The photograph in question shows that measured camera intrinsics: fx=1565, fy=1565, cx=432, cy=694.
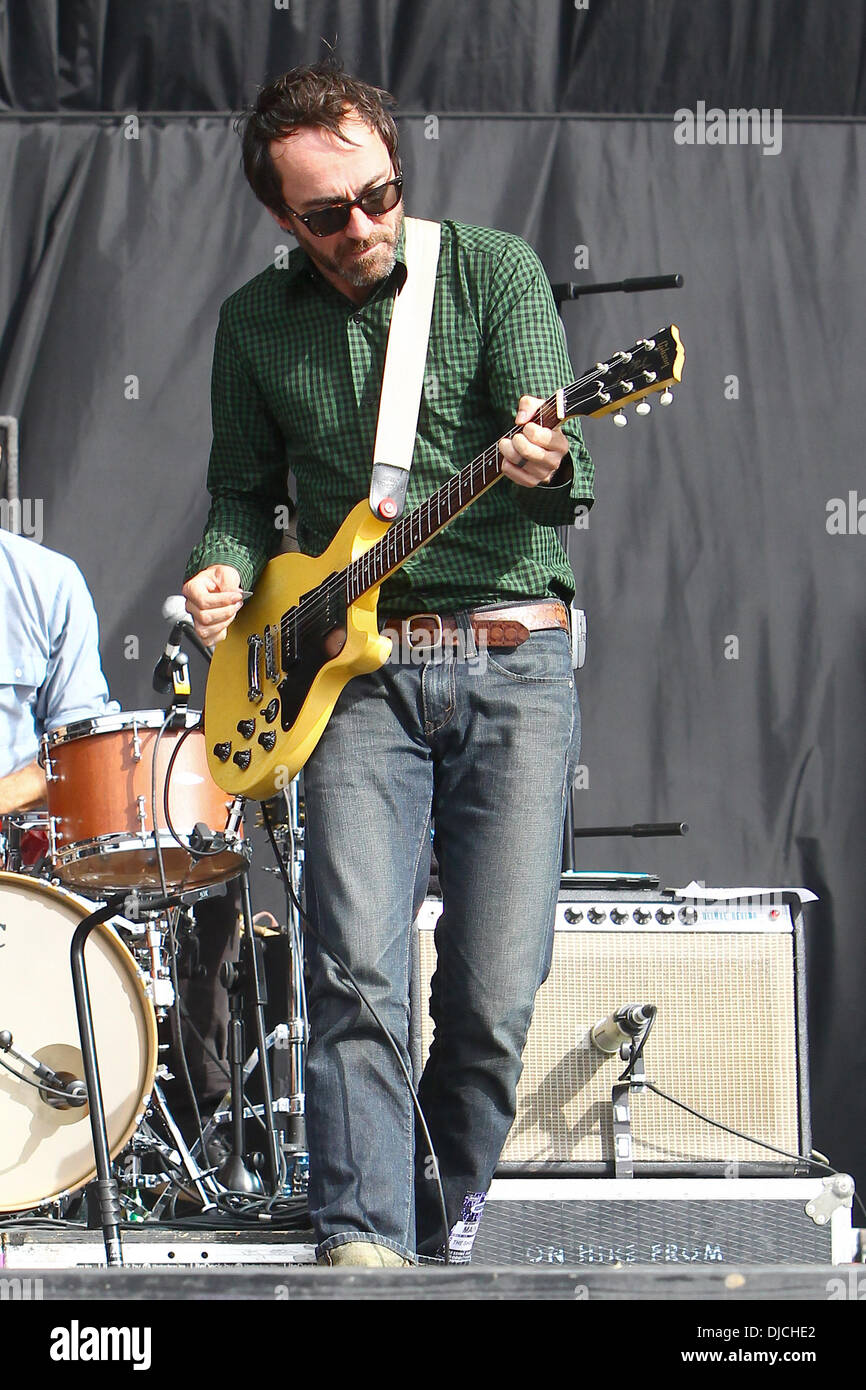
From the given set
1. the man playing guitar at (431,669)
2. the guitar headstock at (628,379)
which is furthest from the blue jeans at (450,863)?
the guitar headstock at (628,379)

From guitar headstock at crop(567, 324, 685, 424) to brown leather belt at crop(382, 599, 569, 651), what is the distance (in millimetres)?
355

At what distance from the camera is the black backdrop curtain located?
476cm

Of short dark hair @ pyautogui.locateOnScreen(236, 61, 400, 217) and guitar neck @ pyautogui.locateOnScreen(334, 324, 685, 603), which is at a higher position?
short dark hair @ pyautogui.locateOnScreen(236, 61, 400, 217)

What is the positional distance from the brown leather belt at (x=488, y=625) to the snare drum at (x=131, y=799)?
1.12 meters

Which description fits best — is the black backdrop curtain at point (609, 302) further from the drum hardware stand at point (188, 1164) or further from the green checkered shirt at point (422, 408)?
the green checkered shirt at point (422, 408)

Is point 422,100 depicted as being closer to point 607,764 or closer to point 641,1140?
point 607,764

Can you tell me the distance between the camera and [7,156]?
492 centimetres

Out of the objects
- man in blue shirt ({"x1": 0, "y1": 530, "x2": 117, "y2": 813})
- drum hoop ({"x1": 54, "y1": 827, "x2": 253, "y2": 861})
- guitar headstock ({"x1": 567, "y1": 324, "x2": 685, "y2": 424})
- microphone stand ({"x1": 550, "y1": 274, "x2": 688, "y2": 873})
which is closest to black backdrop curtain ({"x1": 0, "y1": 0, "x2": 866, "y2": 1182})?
man in blue shirt ({"x1": 0, "y1": 530, "x2": 117, "y2": 813})

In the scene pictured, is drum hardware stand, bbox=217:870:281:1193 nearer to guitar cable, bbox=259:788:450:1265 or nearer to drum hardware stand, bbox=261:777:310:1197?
drum hardware stand, bbox=261:777:310:1197

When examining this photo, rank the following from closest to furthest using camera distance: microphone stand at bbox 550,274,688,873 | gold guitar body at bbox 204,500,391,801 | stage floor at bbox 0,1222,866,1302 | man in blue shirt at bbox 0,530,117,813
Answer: stage floor at bbox 0,1222,866,1302, gold guitar body at bbox 204,500,391,801, microphone stand at bbox 550,274,688,873, man in blue shirt at bbox 0,530,117,813

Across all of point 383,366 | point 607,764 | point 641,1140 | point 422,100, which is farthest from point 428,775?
point 422,100

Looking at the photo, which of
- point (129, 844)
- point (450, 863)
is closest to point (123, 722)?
point (129, 844)

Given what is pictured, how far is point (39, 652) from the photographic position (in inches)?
167

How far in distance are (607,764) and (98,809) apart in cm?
173
